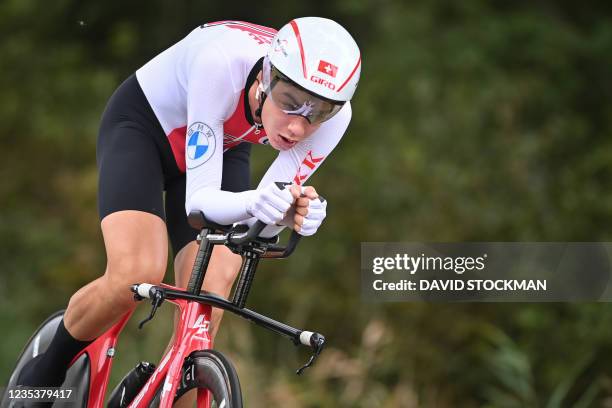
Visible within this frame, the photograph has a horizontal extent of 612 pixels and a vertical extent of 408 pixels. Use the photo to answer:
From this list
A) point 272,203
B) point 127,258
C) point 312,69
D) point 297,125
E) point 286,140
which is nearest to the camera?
point 272,203

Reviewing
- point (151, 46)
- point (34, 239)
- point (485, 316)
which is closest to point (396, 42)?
point (151, 46)

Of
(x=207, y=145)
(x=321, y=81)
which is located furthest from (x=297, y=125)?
(x=207, y=145)

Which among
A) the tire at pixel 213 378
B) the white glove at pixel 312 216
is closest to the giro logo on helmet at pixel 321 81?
the white glove at pixel 312 216

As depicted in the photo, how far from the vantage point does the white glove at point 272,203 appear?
150 inches

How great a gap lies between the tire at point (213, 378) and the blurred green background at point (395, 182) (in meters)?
3.00

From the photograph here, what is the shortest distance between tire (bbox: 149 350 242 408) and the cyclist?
465 mm

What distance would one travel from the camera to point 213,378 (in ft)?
12.8

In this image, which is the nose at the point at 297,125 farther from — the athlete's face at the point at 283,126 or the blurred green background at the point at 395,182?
the blurred green background at the point at 395,182

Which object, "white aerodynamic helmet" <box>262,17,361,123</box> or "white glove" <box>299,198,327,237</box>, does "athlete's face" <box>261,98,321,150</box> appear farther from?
"white glove" <box>299,198,327,237</box>

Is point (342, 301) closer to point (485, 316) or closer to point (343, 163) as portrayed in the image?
point (485, 316)

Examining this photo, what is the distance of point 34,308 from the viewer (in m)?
10.9

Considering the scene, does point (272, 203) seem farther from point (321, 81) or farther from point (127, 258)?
point (127, 258)

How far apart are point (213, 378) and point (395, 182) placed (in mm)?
6373

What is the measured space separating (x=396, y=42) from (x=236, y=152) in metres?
9.35
